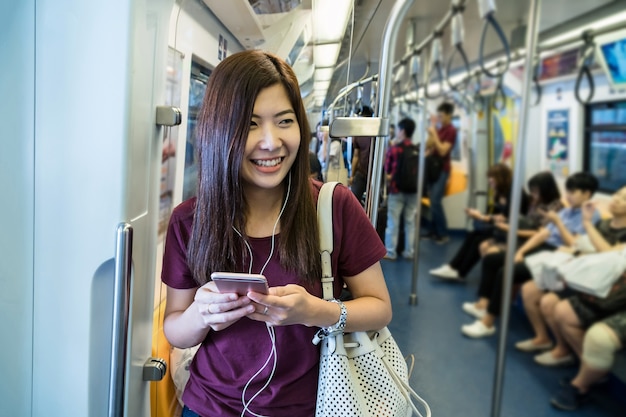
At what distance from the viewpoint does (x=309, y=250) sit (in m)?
0.80

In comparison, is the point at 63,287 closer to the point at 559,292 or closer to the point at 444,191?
the point at 444,191

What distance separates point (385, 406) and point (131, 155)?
73 centimetres

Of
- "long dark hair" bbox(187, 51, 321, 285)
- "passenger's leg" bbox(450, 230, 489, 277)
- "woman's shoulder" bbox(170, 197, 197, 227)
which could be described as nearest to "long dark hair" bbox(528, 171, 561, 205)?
"passenger's leg" bbox(450, 230, 489, 277)

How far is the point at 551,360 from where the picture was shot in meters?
1.00

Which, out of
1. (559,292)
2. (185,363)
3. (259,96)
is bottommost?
(185,363)

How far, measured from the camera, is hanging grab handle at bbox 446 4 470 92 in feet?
2.52

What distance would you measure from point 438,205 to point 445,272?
15 cm

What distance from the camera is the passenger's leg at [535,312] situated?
2.80 feet

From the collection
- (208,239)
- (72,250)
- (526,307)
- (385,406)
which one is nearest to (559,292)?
(526,307)

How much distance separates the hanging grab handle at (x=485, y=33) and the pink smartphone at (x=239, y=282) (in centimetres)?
59

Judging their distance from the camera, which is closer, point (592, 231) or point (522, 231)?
point (522, 231)

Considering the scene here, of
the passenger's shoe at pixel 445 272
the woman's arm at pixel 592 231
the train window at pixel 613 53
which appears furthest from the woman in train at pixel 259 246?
the train window at pixel 613 53

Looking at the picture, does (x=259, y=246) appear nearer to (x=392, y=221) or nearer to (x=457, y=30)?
(x=392, y=221)

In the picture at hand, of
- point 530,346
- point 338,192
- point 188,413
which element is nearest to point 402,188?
point 338,192
